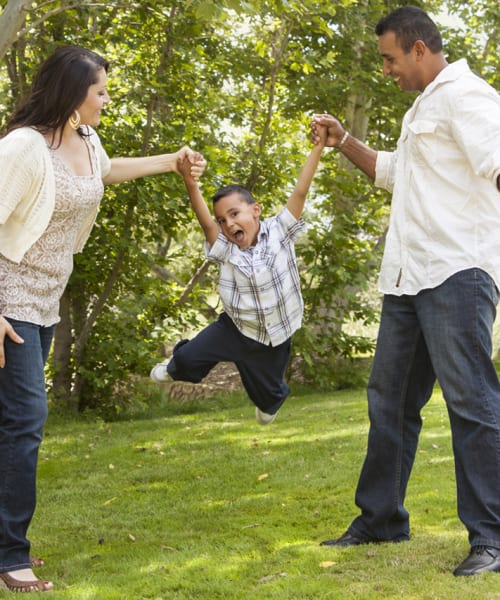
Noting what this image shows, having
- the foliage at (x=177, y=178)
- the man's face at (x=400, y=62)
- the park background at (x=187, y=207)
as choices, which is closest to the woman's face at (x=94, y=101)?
the man's face at (x=400, y=62)

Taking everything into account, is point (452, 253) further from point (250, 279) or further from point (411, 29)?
point (250, 279)

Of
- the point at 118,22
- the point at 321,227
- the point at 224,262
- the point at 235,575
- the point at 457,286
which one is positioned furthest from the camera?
the point at 321,227

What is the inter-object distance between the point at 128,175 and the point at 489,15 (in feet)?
36.7

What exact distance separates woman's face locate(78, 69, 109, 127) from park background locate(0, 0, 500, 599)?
3.78 meters

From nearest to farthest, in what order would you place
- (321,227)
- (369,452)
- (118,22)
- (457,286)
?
1. (457,286)
2. (369,452)
3. (118,22)
4. (321,227)

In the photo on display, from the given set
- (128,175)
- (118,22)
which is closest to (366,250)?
(118,22)

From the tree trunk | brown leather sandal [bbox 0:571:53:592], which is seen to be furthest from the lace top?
the tree trunk

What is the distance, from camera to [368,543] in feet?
12.7

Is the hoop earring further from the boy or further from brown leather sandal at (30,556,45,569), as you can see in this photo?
brown leather sandal at (30,556,45,569)

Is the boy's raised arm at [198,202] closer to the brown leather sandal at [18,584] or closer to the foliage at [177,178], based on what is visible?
the brown leather sandal at [18,584]

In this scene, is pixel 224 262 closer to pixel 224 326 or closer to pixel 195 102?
pixel 224 326

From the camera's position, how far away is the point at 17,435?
11.1 ft

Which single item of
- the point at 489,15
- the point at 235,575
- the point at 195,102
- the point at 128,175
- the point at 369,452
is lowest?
the point at 235,575

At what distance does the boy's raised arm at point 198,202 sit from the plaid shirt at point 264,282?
6cm
